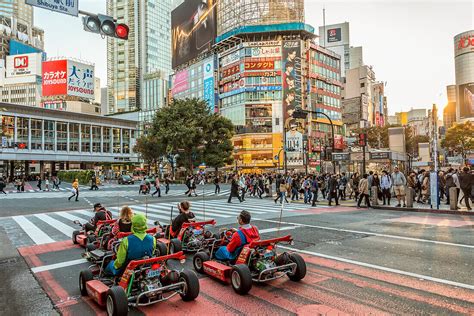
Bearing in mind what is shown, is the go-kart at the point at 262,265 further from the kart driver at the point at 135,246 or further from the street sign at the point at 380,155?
the street sign at the point at 380,155

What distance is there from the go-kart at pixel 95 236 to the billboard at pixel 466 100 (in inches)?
4351

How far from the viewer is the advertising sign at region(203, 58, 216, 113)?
79050 mm

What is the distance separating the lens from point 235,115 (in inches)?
2854

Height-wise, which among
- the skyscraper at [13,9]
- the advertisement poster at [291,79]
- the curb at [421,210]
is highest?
the skyscraper at [13,9]

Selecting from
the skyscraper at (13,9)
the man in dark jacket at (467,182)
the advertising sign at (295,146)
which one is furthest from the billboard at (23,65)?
the man in dark jacket at (467,182)

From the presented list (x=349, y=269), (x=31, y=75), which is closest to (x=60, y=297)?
(x=349, y=269)

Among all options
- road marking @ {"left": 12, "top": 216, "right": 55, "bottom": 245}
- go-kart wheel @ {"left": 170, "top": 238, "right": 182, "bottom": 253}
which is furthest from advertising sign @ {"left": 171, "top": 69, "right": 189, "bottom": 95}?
go-kart wheel @ {"left": 170, "top": 238, "right": 182, "bottom": 253}

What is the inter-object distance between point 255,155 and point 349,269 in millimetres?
62973

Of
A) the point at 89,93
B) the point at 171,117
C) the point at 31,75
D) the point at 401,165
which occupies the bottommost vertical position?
the point at 401,165

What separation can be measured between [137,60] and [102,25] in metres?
150

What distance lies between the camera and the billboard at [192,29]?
84.0m

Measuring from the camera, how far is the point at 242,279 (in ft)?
18.1

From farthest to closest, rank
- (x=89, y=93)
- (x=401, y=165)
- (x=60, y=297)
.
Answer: (x=89, y=93)
(x=401, y=165)
(x=60, y=297)

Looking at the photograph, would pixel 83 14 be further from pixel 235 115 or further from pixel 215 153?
pixel 235 115
